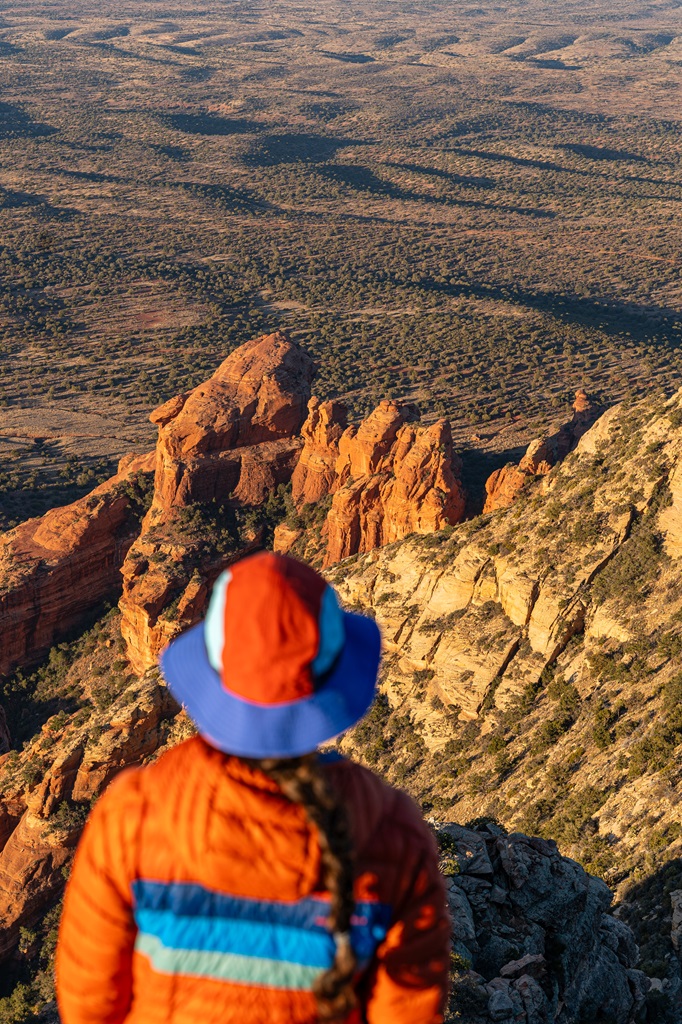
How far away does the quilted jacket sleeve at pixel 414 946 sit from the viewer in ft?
13.9

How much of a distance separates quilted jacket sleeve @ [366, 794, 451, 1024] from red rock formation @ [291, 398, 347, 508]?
4096cm

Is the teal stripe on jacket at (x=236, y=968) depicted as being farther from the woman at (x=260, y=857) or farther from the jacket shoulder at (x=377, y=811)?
the jacket shoulder at (x=377, y=811)

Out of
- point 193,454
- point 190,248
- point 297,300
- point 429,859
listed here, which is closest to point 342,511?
point 193,454

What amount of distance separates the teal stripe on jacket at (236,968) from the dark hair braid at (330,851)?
197mm

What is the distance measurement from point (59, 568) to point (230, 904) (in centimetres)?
4187

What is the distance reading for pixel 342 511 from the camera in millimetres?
41156

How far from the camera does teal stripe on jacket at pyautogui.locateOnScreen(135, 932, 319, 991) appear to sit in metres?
4.02

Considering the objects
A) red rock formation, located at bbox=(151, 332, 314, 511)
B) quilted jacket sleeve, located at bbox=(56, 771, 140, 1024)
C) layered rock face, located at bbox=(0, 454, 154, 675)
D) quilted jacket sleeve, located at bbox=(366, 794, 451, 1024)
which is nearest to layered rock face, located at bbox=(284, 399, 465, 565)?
red rock formation, located at bbox=(151, 332, 314, 511)

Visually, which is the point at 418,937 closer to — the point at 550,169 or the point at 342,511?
the point at 342,511

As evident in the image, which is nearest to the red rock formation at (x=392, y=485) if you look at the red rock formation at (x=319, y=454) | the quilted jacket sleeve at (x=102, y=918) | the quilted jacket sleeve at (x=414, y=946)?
the red rock formation at (x=319, y=454)

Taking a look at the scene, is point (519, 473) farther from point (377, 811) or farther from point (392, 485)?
point (377, 811)

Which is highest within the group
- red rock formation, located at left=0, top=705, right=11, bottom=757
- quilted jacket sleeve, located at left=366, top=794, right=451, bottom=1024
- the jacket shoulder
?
the jacket shoulder

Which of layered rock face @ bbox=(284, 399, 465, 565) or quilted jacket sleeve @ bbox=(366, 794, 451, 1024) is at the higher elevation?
quilted jacket sleeve @ bbox=(366, 794, 451, 1024)

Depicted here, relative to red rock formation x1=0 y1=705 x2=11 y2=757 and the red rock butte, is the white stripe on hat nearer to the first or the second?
the red rock butte
